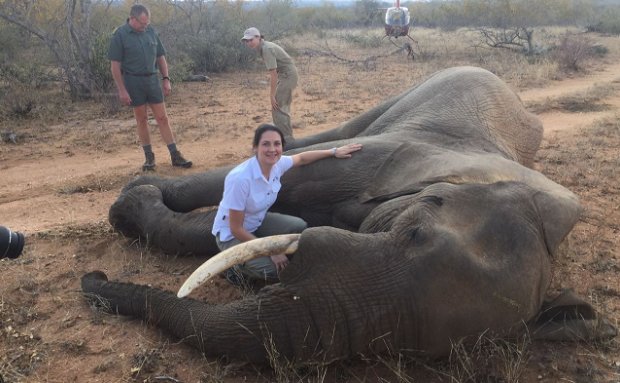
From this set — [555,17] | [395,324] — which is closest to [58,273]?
[395,324]

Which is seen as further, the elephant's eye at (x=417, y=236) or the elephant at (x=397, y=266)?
the elephant's eye at (x=417, y=236)

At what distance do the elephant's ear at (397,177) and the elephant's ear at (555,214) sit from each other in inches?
25.7

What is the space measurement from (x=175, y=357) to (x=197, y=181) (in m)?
1.92

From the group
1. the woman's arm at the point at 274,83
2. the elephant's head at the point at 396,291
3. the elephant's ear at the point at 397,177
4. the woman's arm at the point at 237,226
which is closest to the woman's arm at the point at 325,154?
the elephant's ear at the point at 397,177

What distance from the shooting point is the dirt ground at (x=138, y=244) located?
9.81 ft

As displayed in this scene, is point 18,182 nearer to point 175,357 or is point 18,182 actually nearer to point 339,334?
point 175,357

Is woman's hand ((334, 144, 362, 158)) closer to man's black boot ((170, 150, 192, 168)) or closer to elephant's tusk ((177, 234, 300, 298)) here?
elephant's tusk ((177, 234, 300, 298))

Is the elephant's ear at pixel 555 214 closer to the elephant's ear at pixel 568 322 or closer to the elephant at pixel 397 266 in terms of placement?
the elephant at pixel 397 266

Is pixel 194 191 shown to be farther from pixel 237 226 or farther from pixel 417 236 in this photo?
pixel 417 236

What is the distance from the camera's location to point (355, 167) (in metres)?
4.05

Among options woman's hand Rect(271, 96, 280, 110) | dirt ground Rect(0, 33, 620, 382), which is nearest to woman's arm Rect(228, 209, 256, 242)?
dirt ground Rect(0, 33, 620, 382)

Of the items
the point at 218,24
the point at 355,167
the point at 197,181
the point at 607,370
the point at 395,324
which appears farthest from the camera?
the point at 218,24

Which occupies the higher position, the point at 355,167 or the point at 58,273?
the point at 355,167

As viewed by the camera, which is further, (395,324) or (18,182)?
(18,182)
